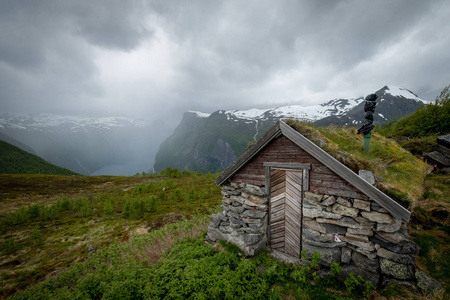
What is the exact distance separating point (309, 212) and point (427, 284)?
2997mm

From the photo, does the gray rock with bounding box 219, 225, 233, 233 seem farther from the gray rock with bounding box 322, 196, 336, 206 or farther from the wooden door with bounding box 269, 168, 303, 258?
the gray rock with bounding box 322, 196, 336, 206

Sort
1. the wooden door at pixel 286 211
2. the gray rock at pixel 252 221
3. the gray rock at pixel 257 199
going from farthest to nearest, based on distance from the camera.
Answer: the gray rock at pixel 252 221 < the gray rock at pixel 257 199 < the wooden door at pixel 286 211

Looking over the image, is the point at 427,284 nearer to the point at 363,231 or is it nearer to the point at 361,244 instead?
the point at 361,244

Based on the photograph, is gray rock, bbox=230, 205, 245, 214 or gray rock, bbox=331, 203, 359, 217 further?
gray rock, bbox=230, 205, 245, 214

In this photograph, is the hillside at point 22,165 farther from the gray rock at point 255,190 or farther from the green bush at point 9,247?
the gray rock at point 255,190

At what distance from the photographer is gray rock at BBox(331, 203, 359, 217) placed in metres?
5.18

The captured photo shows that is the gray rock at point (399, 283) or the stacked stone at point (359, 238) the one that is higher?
the stacked stone at point (359, 238)

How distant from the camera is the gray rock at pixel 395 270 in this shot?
459 cm

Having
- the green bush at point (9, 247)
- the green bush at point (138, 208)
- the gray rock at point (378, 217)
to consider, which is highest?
the gray rock at point (378, 217)

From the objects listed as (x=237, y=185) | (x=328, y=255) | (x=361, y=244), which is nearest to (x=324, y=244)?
(x=328, y=255)

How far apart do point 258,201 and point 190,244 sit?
3791mm

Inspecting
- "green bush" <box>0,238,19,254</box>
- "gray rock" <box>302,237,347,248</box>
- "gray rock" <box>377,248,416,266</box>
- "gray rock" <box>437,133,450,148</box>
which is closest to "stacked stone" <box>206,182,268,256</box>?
"gray rock" <box>302,237,347,248</box>

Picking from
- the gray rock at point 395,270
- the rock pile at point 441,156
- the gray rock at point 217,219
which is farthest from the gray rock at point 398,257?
the rock pile at point 441,156

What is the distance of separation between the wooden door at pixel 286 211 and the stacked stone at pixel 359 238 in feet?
1.20
